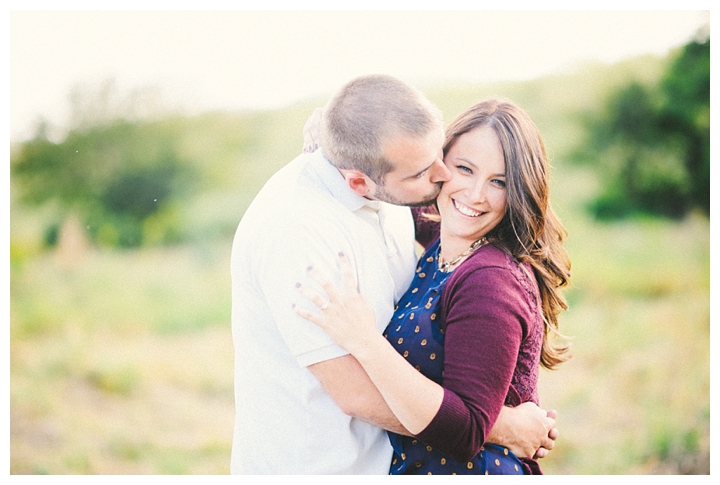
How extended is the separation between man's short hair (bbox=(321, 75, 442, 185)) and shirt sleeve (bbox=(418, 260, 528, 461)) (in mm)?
345

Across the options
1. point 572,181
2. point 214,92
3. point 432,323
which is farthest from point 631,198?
point 432,323

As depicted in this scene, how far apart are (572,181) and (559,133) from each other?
0.34 meters

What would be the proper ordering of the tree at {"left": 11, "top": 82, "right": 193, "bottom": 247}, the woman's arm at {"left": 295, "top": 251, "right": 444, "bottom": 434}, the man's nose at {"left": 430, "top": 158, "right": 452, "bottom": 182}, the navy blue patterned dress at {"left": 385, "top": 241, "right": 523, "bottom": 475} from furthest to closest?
1. the tree at {"left": 11, "top": 82, "right": 193, "bottom": 247}
2. the man's nose at {"left": 430, "top": 158, "right": 452, "bottom": 182}
3. the navy blue patterned dress at {"left": 385, "top": 241, "right": 523, "bottom": 475}
4. the woman's arm at {"left": 295, "top": 251, "right": 444, "bottom": 434}

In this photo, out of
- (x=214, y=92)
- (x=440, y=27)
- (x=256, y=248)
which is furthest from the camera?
(x=214, y=92)

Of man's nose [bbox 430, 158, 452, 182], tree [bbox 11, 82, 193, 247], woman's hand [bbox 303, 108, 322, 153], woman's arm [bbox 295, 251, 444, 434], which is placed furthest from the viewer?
tree [bbox 11, 82, 193, 247]

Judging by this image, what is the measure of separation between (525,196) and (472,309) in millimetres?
312

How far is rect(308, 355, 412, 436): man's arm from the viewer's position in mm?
1312

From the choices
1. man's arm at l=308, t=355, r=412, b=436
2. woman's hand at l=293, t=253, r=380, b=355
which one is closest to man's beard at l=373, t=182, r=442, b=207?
woman's hand at l=293, t=253, r=380, b=355

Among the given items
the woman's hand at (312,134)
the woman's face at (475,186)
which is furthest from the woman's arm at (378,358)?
the woman's hand at (312,134)

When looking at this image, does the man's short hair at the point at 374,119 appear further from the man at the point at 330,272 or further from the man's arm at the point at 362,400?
the man's arm at the point at 362,400

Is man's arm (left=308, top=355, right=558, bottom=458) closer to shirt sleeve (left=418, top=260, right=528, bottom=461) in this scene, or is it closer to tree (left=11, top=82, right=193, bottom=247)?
shirt sleeve (left=418, top=260, right=528, bottom=461)

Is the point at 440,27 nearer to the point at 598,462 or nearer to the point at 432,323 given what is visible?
the point at 432,323
